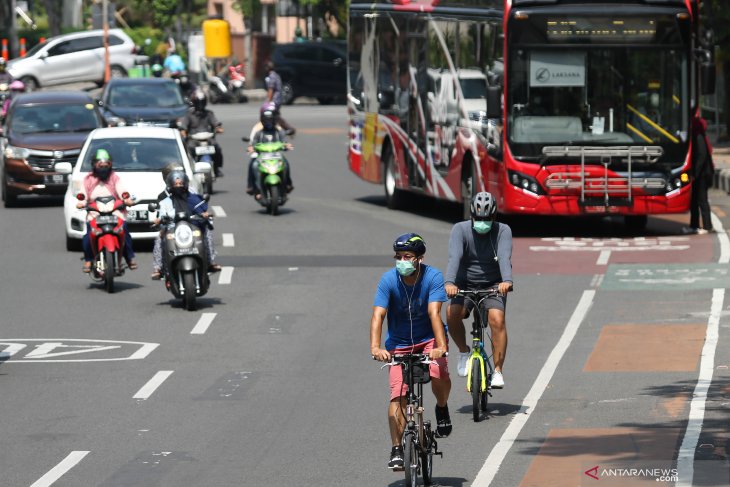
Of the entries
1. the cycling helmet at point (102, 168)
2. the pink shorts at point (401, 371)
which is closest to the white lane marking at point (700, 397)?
the pink shorts at point (401, 371)

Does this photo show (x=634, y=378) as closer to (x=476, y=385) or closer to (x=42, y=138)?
(x=476, y=385)

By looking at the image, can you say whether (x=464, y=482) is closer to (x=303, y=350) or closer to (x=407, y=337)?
(x=407, y=337)

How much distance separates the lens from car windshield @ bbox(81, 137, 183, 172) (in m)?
24.5

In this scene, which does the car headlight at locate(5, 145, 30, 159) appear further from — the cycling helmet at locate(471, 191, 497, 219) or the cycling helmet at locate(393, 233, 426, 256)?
the cycling helmet at locate(393, 233, 426, 256)

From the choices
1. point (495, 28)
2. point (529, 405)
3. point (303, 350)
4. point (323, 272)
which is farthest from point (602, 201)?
point (529, 405)

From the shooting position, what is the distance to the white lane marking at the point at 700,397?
1106 centimetres

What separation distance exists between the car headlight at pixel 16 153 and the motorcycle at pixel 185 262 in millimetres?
10821

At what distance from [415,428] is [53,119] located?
2191 centimetres

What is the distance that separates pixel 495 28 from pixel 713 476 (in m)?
15.0

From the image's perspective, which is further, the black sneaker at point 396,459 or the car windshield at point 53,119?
the car windshield at point 53,119

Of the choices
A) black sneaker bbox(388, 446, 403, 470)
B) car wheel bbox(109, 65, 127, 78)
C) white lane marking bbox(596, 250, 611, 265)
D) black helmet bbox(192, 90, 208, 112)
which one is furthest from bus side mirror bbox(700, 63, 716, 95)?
car wheel bbox(109, 65, 127, 78)

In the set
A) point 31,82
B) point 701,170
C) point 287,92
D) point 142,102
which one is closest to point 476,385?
point 701,170

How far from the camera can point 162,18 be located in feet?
258

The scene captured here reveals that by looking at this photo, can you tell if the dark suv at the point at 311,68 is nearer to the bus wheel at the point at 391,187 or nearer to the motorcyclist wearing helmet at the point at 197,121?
the motorcyclist wearing helmet at the point at 197,121
